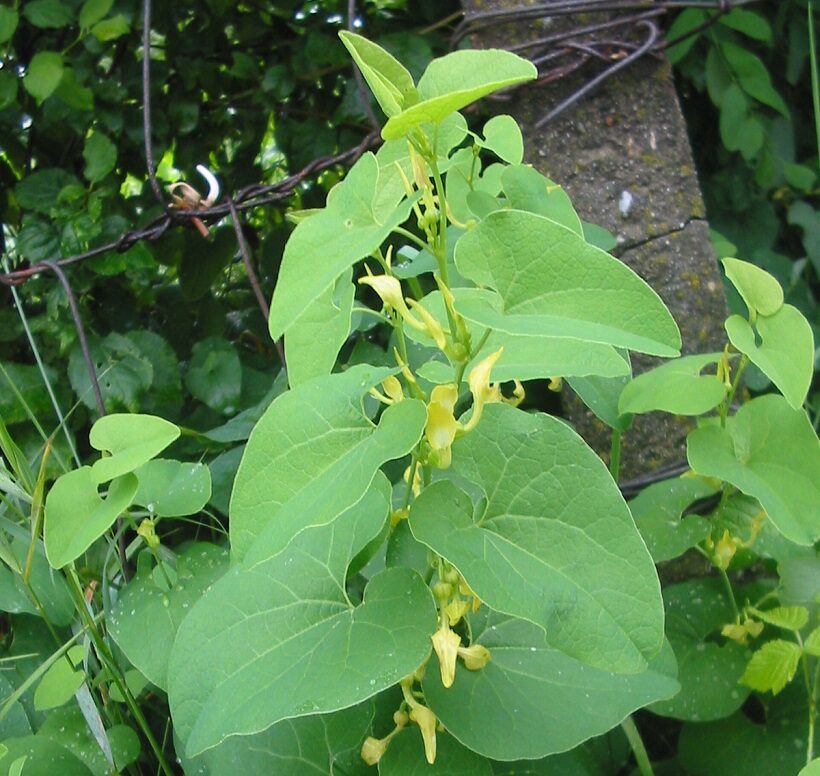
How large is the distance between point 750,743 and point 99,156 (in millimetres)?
916

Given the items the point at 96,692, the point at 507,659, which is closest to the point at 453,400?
the point at 507,659

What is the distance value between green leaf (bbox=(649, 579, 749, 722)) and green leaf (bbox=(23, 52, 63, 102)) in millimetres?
883

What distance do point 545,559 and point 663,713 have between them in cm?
23

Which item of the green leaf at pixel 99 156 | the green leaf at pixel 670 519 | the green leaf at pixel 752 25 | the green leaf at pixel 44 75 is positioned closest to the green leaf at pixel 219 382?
→ the green leaf at pixel 99 156

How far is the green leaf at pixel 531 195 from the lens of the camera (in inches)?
20.0

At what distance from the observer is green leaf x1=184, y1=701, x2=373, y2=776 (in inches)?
17.8

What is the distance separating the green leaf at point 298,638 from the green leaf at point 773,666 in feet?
0.79

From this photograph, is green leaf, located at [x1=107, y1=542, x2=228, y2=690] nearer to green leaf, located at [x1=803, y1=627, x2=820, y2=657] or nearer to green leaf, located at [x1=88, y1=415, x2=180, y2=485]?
green leaf, located at [x1=88, y1=415, x2=180, y2=485]

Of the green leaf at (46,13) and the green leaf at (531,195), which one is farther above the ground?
the green leaf at (46,13)

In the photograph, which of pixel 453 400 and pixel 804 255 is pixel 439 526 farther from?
pixel 804 255

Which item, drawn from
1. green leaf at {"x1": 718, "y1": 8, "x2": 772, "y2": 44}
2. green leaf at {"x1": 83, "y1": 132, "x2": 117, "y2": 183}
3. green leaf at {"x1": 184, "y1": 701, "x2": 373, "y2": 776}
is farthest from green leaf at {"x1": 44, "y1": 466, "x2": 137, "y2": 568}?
green leaf at {"x1": 718, "y1": 8, "x2": 772, "y2": 44}

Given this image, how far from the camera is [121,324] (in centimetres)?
110

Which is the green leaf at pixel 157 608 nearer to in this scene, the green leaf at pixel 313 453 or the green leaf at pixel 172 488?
the green leaf at pixel 172 488

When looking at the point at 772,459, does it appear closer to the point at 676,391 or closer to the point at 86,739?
the point at 676,391
